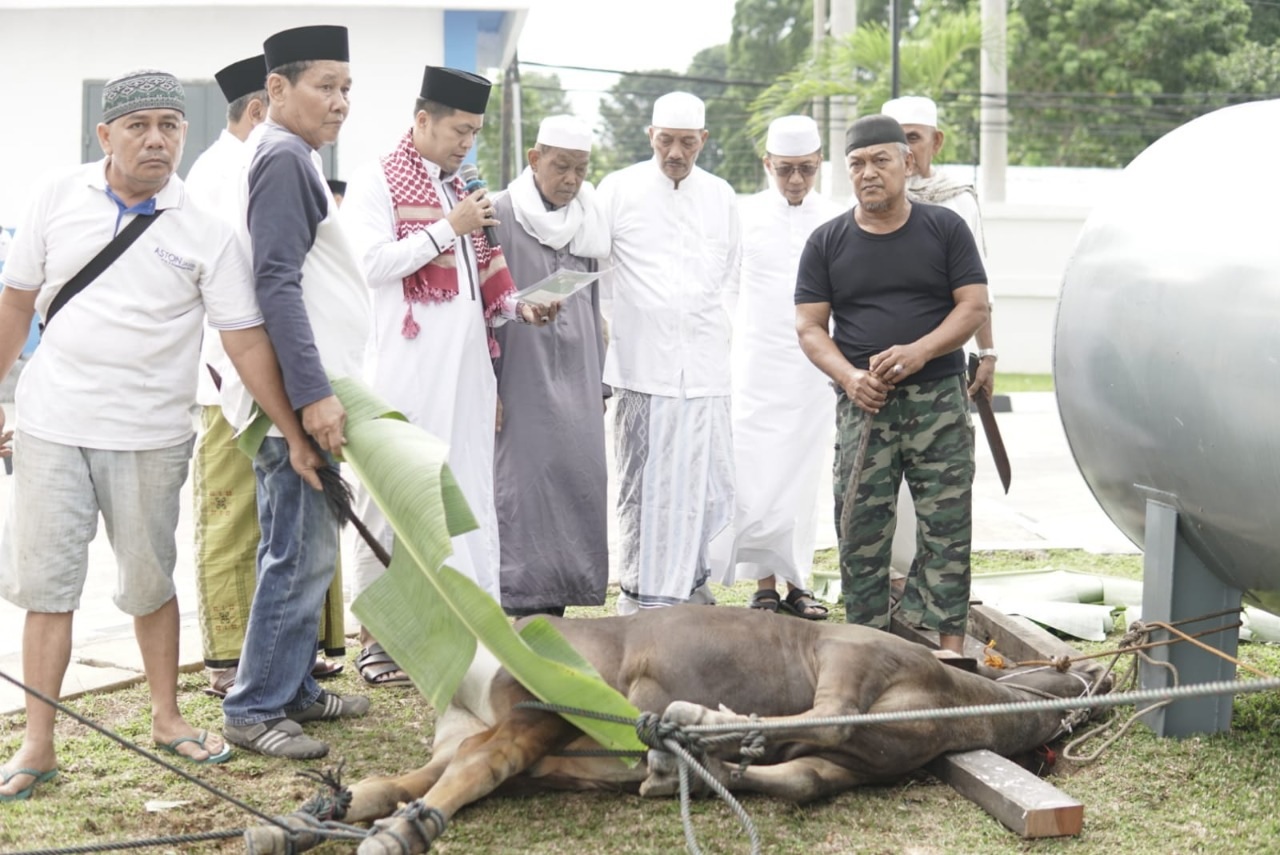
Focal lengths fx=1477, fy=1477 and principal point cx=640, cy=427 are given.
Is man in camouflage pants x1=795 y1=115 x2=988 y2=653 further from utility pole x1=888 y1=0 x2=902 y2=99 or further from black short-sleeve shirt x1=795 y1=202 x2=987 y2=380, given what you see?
utility pole x1=888 y1=0 x2=902 y2=99

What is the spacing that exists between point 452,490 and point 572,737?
2.36 ft

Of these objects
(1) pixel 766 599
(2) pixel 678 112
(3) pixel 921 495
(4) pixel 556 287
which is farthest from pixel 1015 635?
(2) pixel 678 112

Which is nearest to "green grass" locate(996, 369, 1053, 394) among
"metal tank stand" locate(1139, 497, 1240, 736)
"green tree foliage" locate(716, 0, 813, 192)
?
"metal tank stand" locate(1139, 497, 1240, 736)

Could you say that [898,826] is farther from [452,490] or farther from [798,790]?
[452,490]

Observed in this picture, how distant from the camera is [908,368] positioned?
4945 mm

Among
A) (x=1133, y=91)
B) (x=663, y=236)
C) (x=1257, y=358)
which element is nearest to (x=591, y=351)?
(x=663, y=236)

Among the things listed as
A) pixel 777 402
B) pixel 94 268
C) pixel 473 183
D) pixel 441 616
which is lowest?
pixel 441 616

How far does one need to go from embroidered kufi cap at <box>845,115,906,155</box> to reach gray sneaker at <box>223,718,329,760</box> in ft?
8.66

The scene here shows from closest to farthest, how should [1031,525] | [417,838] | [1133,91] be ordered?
[417,838], [1031,525], [1133,91]

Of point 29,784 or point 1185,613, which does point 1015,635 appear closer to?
point 1185,613

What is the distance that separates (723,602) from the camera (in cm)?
651

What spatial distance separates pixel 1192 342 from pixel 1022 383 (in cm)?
1613

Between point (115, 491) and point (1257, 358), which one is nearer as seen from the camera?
point (1257, 358)

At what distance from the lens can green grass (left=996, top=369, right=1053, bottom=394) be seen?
18513mm
